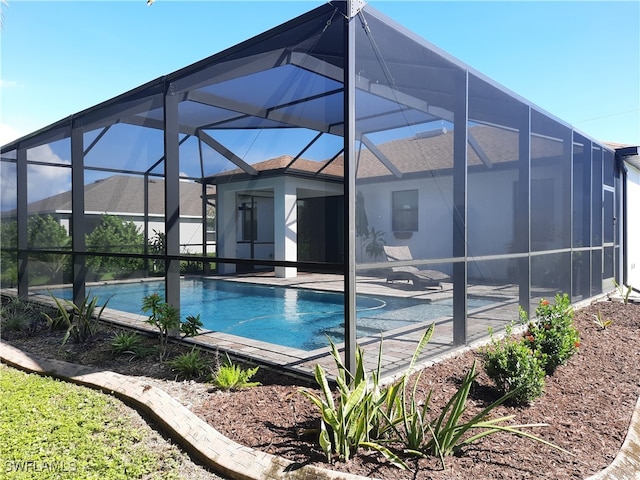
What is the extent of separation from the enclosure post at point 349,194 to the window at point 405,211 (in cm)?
81

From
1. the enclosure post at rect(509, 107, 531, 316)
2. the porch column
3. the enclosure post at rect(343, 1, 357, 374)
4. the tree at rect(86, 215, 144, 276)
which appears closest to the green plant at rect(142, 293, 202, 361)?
the porch column

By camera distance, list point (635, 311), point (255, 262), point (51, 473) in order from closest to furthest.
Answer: point (51, 473), point (255, 262), point (635, 311)

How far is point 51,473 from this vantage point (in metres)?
2.29

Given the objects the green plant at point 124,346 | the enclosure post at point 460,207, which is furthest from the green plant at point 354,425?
the green plant at point 124,346

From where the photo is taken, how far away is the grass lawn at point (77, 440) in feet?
7.63

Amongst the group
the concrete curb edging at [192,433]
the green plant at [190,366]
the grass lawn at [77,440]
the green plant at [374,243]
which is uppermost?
the green plant at [374,243]

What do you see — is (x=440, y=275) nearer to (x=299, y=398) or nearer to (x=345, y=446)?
(x=299, y=398)

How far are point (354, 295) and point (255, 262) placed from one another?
1344 millimetres

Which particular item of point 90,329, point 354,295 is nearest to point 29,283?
point 90,329

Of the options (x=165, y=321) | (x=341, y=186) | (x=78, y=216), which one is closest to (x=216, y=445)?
(x=341, y=186)

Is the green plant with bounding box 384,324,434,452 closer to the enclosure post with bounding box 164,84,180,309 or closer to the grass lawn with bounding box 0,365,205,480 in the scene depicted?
the grass lawn with bounding box 0,365,205,480

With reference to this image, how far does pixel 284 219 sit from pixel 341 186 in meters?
3.25

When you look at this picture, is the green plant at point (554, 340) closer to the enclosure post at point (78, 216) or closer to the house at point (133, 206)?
the house at point (133, 206)

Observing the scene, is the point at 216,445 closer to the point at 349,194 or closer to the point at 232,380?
the point at 232,380
